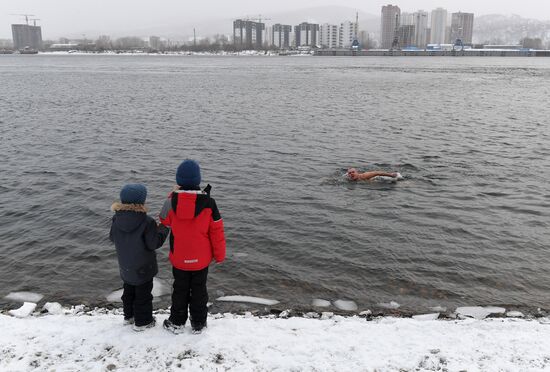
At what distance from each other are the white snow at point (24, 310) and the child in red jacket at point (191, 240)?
284 centimetres

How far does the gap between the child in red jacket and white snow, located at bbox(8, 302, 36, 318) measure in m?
2.84

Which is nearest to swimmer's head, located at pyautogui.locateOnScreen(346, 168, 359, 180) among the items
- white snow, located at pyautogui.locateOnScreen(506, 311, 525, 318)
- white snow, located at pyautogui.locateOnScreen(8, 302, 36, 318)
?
white snow, located at pyautogui.locateOnScreen(506, 311, 525, 318)

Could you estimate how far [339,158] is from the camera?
21719 millimetres

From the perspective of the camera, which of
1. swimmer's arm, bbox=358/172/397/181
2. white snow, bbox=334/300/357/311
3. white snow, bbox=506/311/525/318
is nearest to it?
white snow, bbox=506/311/525/318

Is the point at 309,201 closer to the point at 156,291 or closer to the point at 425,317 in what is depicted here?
the point at 156,291

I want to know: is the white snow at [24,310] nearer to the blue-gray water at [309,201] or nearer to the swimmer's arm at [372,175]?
the blue-gray water at [309,201]

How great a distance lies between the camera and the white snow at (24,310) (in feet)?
26.7

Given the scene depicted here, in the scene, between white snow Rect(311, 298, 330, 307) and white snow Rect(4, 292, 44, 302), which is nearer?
white snow Rect(311, 298, 330, 307)

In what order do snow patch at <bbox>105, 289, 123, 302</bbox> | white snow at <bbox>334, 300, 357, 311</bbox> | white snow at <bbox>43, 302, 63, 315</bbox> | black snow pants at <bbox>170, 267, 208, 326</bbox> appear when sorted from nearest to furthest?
1. black snow pants at <bbox>170, 267, 208, 326</bbox>
2. white snow at <bbox>43, 302, 63, 315</bbox>
3. white snow at <bbox>334, 300, 357, 311</bbox>
4. snow patch at <bbox>105, 289, 123, 302</bbox>

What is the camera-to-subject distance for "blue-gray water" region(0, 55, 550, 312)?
10117 mm

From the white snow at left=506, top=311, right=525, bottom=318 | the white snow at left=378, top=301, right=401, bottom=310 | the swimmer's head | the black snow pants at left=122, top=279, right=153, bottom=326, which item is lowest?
the white snow at left=378, top=301, right=401, bottom=310

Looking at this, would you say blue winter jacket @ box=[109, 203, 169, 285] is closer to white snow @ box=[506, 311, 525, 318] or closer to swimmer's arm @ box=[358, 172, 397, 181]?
white snow @ box=[506, 311, 525, 318]

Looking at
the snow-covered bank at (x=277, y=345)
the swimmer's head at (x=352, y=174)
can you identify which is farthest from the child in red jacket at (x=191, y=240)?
the swimmer's head at (x=352, y=174)

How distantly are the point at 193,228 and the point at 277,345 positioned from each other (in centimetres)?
192
